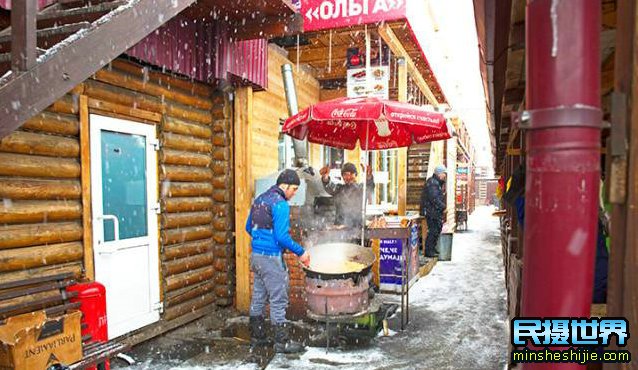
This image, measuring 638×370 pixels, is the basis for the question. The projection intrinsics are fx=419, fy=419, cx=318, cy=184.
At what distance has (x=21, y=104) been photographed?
286cm

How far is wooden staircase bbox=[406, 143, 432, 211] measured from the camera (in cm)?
1405

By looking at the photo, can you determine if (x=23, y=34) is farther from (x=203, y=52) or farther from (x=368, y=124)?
(x=368, y=124)

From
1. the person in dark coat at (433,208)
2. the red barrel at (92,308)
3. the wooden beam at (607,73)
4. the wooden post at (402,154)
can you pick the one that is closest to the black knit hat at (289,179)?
the red barrel at (92,308)

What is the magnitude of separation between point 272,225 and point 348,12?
14.0ft

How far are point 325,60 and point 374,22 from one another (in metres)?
2.82

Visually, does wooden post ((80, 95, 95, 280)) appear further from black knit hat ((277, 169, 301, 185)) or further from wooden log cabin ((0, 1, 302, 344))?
black knit hat ((277, 169, 301, 185))

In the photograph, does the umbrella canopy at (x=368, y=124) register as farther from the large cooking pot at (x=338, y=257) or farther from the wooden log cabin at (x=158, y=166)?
the large cooking pot at (x=338, y=257)

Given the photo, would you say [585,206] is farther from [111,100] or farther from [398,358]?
[111,100]

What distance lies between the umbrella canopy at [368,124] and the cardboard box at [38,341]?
4.10m

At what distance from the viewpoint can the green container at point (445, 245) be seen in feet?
38.3

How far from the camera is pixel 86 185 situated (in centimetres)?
491

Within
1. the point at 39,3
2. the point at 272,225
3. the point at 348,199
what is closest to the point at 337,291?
the point at 272,225

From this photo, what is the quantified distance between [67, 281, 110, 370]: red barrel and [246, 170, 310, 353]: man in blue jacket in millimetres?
1950

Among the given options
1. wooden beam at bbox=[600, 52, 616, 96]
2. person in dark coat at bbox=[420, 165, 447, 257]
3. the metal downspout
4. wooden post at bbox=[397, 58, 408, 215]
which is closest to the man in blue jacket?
wooden beam at bbox=[600, 52, 616, 96]
